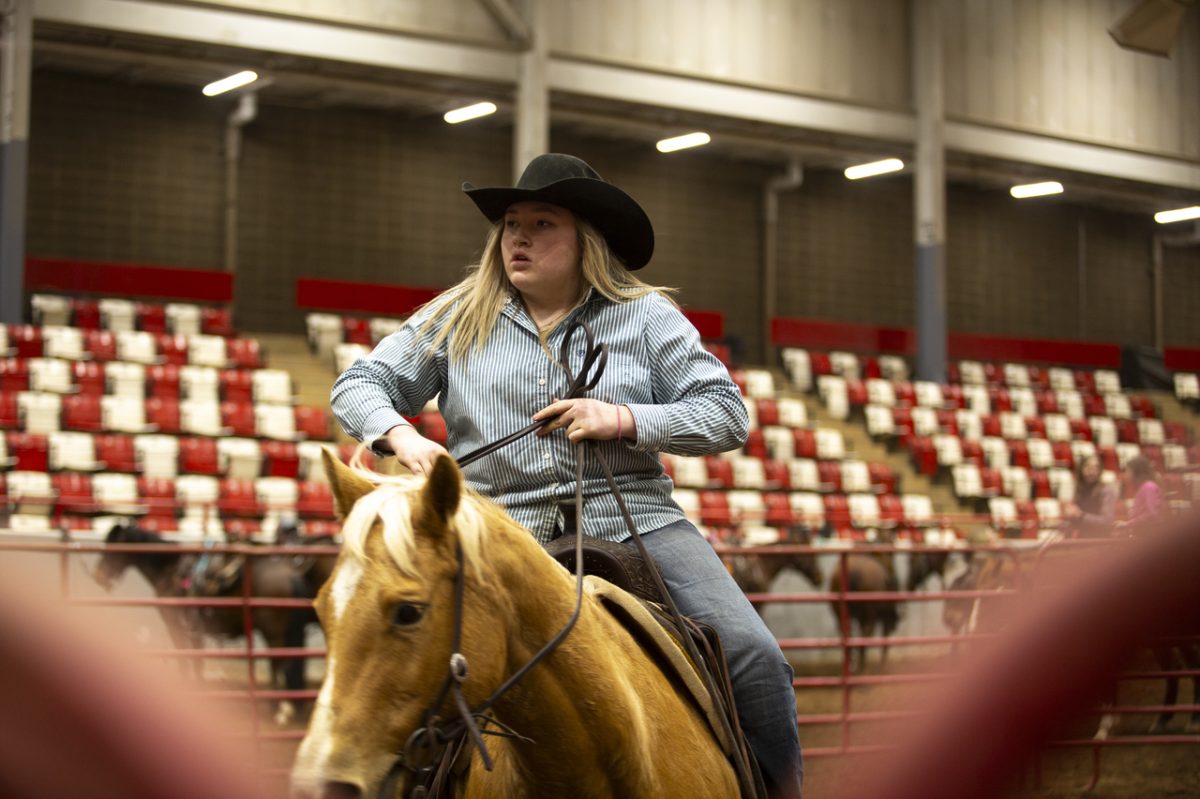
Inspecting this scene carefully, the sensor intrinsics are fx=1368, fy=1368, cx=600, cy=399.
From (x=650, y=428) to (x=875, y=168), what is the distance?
70.3ft

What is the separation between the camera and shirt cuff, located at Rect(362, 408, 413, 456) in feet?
7.74

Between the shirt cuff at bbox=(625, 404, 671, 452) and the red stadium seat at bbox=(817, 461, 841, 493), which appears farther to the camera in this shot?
the red stadium seat at bbox=(817, 461, 841, 493)

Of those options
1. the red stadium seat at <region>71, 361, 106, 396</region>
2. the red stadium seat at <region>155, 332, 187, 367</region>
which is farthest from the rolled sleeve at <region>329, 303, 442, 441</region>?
the red stadium seat at <region>155, 332, 187, 367</region>

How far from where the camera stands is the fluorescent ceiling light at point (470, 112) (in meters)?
19.7

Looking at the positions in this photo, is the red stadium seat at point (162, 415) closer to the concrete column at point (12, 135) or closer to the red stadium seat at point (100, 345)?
the red stadium seat at point (100, 345)

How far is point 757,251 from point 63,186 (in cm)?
1190

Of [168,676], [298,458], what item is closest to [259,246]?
[298,458]

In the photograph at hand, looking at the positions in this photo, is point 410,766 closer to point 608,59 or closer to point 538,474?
point 538,474

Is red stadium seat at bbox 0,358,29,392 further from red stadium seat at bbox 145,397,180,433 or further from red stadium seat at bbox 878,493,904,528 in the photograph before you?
red stadium seat at bbox 878,493,904,528

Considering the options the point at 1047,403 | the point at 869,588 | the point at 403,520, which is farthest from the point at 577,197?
the point at 1047,403

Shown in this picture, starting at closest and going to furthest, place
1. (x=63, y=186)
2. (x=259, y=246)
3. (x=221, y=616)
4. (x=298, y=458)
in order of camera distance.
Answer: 1. (x=221, y=616)
2. (x=298, y=458)
3. (x=63, y=186)
4. (x=259, y=246)

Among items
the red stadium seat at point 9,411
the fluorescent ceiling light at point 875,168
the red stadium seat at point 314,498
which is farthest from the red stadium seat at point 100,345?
the fluorescent ceiling light at point 875,168

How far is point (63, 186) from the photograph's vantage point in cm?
1948

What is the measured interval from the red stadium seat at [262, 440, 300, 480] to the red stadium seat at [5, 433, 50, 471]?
2.16m
